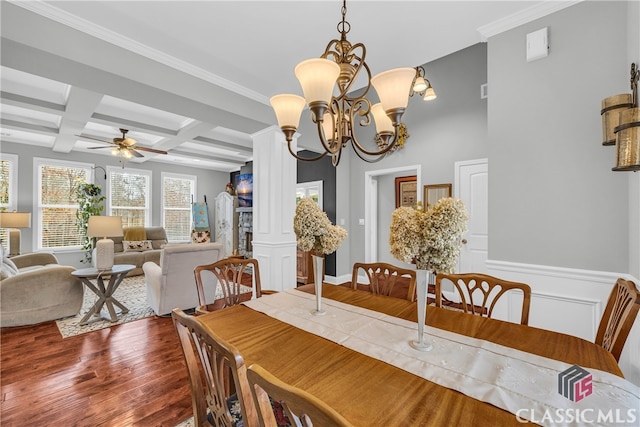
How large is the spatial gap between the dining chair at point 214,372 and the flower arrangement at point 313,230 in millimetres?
588

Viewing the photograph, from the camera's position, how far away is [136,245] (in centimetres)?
608

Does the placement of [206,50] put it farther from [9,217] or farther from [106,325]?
[9,217]

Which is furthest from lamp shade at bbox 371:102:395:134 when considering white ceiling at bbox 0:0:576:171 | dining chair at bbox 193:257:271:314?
dining chair at bbox 193:257:271:314

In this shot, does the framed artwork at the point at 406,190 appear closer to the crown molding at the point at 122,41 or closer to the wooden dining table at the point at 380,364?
the crown molding at the point at 122,41

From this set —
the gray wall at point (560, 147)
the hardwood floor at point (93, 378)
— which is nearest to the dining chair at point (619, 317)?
the gray wall at point (560, 147)

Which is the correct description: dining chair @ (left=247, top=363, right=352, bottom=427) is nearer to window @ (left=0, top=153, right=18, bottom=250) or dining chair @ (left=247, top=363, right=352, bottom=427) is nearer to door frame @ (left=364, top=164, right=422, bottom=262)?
door frame @ (left=364, top=164, right=422, bottom=262)

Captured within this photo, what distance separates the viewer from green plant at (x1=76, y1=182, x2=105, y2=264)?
5977 mm

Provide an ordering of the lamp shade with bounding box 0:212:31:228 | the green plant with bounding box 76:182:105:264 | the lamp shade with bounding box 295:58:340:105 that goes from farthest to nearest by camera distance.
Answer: the green plant with bounding box 76:182:105:264
the lamp shade with bounding box 0:212:31:228
the lamp shade with bounding box 295:58:340:105

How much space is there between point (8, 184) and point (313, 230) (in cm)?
715

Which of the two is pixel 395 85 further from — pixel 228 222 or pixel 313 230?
pixel 228 222

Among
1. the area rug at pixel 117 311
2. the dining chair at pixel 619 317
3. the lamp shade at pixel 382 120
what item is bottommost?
the area rug at pixel 117 311

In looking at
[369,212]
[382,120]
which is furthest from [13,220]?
[382,120]

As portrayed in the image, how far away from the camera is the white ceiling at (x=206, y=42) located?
6.55 ft

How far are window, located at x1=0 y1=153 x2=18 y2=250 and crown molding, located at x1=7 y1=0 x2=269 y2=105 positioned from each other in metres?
5.13
